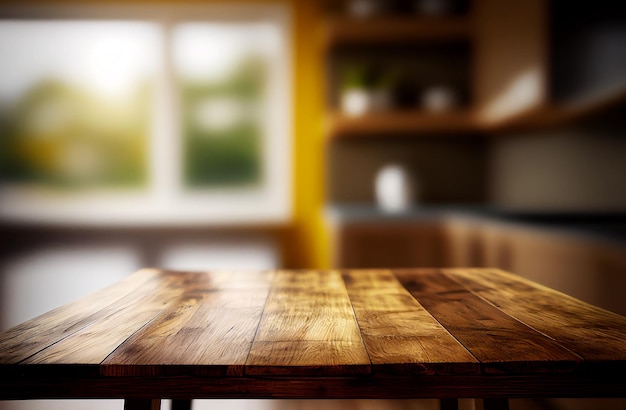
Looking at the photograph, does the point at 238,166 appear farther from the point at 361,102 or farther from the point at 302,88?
the point at 361,102

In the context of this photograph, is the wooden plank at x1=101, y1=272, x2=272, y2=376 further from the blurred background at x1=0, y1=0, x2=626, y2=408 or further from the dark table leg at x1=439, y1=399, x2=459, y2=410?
the blurred background at x1=0, y1=0, x2=626, y2=408

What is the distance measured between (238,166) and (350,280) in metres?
3.09

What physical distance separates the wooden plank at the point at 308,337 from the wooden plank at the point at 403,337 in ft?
0.07

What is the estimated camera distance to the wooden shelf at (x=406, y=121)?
3.56 m

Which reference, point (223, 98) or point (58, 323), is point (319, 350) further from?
point (223, 98)

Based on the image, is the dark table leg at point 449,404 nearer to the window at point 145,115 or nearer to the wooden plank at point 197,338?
the wooden plank at point 197,338

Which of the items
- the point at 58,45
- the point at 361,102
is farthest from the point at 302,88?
the point at 58,45

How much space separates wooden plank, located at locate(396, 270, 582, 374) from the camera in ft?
2.35

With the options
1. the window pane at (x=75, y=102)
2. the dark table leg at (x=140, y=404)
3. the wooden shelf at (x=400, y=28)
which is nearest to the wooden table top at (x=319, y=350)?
the dark table leg at (x=140, y=404)

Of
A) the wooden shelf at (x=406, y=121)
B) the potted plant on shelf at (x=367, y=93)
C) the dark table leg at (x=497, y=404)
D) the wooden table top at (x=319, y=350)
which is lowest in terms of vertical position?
the dark table leg at (x=497, y=404)

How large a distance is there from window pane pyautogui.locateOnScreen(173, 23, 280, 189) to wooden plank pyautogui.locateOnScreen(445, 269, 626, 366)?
3133 millimetres

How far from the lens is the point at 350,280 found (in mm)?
1379

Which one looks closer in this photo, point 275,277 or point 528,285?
point 528,285

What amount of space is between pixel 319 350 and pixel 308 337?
0.07 metres
